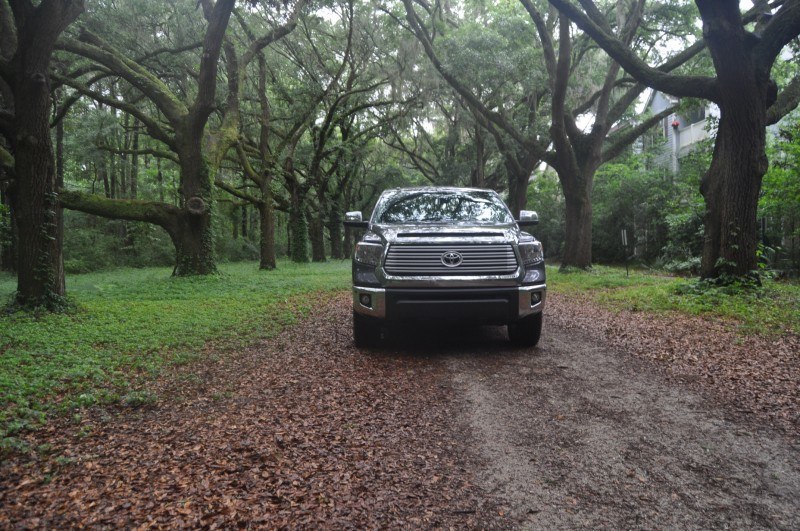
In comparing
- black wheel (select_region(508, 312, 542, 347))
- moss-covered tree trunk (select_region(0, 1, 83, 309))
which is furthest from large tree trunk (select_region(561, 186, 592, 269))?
moss-covered tree trunk (select_region(0, 1, 83, 309))

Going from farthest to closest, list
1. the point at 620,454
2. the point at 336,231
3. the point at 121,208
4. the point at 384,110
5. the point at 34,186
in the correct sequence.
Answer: the point at 336,231 < the point at 384,110 < the point at 121,208 < the point at 34,186 < the point at 620,454

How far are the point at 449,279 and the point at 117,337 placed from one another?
4534mm

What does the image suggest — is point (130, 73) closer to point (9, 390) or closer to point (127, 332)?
point (127, 332)

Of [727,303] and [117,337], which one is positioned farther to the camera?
[727,303]

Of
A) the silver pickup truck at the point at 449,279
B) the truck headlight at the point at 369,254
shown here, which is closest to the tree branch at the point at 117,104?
the truck headlight at the point at 369,254

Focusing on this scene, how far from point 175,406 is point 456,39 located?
52.6 ft

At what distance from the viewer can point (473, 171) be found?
3014cm

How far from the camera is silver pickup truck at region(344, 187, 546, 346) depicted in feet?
18.7

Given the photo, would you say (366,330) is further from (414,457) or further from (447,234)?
(414,457)

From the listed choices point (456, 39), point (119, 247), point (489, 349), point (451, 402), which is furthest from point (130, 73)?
point (119, 247)

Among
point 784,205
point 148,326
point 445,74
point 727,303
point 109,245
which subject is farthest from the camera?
point 109,245

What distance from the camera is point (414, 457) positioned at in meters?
3.30

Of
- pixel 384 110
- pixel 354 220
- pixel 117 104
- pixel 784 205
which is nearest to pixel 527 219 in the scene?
pixel 354 220

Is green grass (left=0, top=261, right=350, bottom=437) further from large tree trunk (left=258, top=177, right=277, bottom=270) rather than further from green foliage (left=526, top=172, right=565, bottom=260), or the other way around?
green foliage (left=526, top=172, right=565, bottom=260)
